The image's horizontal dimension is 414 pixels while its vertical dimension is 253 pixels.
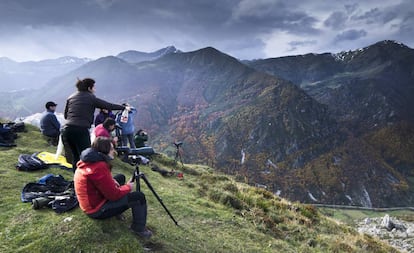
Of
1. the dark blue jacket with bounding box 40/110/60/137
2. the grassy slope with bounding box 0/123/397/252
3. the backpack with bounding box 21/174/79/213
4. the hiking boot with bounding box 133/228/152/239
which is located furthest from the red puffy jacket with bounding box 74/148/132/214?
the dark blue jacket with bounding box 40/110/60/137

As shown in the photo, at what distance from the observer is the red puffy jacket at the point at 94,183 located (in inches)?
211

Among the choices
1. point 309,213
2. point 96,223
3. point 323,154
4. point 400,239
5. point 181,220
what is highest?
point 96,223

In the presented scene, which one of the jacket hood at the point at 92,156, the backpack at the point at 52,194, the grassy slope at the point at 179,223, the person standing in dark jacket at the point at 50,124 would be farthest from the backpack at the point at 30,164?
the jacket hood at the point at 92,156

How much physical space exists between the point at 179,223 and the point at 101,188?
3.40 meters

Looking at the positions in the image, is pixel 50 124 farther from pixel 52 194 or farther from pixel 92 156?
pixel 92 156

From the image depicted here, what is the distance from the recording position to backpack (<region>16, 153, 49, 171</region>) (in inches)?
380

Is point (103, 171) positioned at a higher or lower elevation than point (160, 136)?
higher

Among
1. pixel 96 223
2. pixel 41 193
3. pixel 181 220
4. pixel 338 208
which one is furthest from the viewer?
pixel 338 208

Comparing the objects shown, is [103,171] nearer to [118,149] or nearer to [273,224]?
[118,149]

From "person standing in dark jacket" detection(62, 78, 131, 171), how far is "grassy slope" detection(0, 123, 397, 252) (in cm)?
191

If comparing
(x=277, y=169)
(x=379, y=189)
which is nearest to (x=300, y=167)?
(x=277, y=169)

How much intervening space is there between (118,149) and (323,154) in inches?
8250

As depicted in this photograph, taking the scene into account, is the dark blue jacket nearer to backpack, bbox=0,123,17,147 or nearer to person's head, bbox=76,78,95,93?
backpack, bbox=0,123,17,147

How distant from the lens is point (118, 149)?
6102 millimetres
